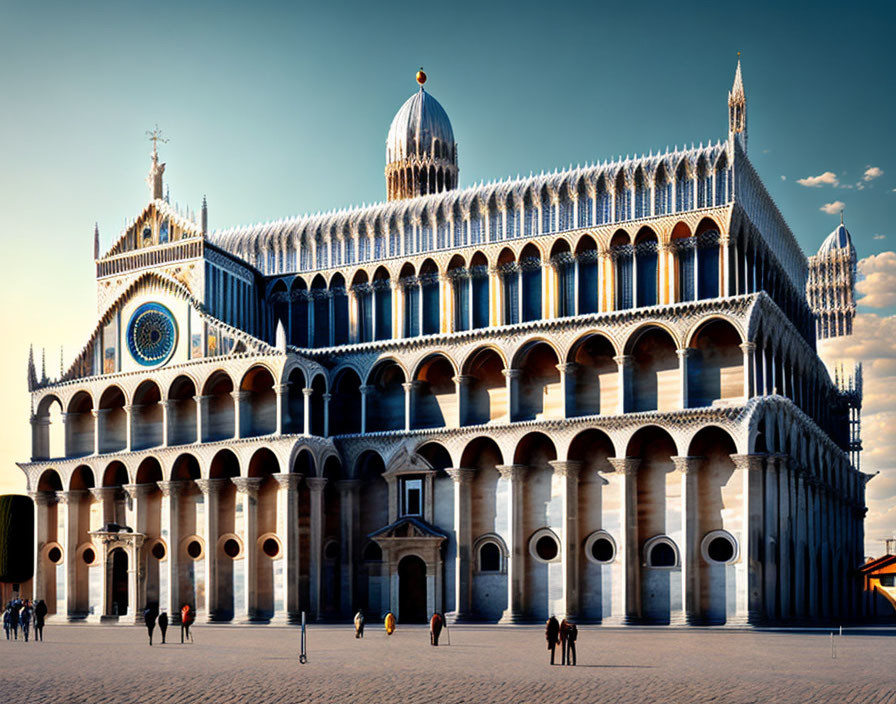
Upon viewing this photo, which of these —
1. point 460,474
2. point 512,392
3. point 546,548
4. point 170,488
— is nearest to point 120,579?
point 170,488

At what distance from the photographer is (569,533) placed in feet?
193

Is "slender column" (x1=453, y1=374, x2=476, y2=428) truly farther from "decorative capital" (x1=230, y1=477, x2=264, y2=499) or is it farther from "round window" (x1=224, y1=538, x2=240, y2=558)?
"round window" (x1=224, y1=538, x2=240, y2=558)

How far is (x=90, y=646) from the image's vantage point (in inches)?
1834

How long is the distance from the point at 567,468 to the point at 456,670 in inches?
1023

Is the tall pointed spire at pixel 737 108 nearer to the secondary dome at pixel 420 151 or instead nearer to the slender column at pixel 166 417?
the secondary dome at pixel 420 151

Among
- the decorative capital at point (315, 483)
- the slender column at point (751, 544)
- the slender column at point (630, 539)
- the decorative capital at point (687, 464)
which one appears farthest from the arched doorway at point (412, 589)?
the slender column at point (751, 544)

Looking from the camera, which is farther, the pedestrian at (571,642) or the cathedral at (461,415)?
the cathedral at (461,415)

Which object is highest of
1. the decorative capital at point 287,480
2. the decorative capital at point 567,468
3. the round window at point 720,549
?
the decorative capital at point 567,468

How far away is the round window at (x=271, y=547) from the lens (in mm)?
64312

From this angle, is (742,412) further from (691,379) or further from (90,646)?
(90,646)

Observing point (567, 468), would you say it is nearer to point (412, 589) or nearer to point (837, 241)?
point (412, 589)

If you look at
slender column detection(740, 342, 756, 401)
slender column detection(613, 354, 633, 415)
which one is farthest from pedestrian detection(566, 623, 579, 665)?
slender column detection(613, 354, 633, 415)

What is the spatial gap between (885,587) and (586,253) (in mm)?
42496

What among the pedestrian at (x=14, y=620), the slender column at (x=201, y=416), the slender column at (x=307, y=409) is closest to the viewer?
the pedestrian at (x=14, y=620)
